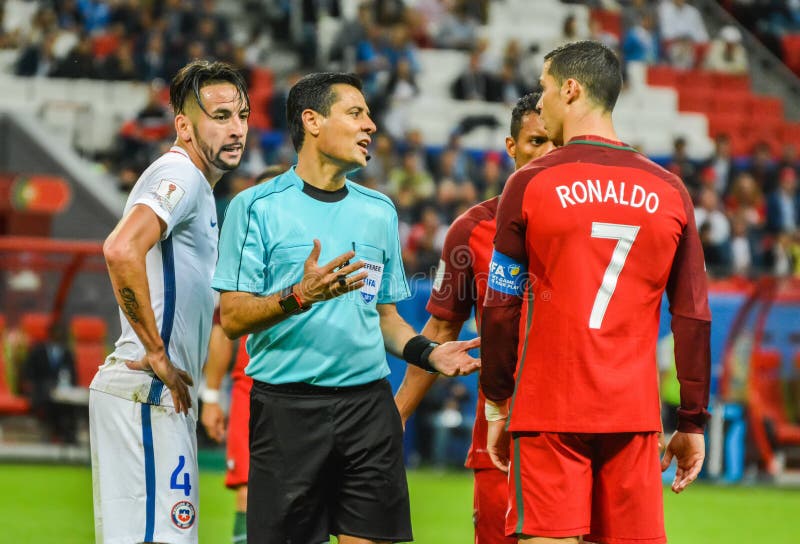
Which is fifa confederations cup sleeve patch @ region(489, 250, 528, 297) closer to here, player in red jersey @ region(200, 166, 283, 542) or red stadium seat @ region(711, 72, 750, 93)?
player in red jersey @ region(200, 166, 283, 542)

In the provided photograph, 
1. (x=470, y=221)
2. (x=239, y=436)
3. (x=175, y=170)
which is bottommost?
(x=239, y=436)

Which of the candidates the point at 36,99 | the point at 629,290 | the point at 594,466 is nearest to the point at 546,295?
the point at 629,290

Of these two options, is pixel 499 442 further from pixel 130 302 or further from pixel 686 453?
pixel 130 302

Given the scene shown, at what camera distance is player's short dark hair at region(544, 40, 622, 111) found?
180 inches

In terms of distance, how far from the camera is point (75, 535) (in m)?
9.79

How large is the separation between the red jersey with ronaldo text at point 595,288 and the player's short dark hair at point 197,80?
1448mm

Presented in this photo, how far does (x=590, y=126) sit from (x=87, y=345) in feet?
36.4

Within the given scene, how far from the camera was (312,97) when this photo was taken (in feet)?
16.8

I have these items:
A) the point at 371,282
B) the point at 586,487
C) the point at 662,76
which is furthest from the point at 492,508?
the point at 662,76

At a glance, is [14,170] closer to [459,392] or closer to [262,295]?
[459,392]

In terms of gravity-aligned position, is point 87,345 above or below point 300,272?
below

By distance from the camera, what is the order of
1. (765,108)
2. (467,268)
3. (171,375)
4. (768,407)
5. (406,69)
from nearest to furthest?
(171,375)
(467,268)
(768,407)
(406,69)
(765,108)

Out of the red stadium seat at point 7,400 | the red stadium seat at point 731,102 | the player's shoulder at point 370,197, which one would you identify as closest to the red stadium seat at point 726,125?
the red stadium seat at point 731,102

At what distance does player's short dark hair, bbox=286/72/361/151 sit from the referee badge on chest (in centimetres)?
59
